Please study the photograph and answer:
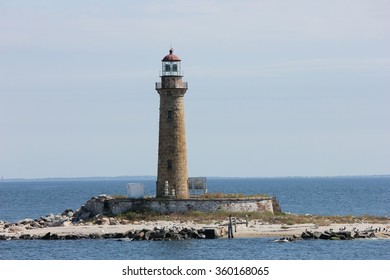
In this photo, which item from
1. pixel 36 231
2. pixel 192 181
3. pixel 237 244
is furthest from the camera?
pixel 192 181

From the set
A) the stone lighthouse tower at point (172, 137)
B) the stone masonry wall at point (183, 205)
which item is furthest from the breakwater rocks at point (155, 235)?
the stone lighthouse tower at point (172, 137)

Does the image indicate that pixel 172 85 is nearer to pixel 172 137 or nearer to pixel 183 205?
pixel 172 137

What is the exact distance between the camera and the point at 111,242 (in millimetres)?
52406

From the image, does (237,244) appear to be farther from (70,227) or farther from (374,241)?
(70,227)

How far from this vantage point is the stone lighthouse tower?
59219 millimetres

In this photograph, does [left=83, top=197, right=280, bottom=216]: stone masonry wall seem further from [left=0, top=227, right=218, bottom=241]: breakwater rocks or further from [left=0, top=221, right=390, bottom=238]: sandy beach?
[left=0, top=227, right=218, bottom=241]: breakwater rocks

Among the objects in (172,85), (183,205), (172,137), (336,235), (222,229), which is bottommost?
(336,235)

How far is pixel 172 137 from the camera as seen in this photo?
59.2 meters

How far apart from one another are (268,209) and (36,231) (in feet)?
43.3

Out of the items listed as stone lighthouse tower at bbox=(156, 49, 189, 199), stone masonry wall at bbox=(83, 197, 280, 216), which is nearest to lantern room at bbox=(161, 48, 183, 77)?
stone lighthouse tower at bbox=(156, 49, 189, 199)

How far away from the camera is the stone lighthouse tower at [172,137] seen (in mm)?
59219

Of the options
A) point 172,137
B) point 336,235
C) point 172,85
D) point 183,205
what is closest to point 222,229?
point 183,205

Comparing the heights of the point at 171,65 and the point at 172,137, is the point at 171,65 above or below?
above
